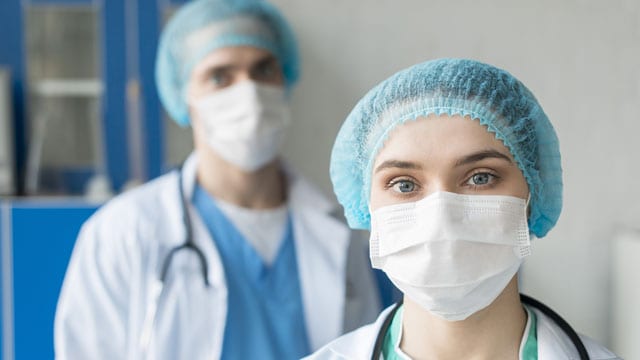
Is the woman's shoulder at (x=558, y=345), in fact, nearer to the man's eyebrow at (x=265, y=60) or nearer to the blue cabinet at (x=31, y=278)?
the man's eyebrow at (x=265, y=60)

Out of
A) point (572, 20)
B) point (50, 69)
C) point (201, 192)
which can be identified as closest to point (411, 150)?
point (201, 192)

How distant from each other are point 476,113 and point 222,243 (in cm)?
89

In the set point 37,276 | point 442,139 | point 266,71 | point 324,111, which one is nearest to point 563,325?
point 442,139

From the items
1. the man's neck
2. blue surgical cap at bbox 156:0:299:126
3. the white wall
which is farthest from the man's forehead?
the white wall

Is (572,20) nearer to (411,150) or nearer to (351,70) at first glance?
(351,70)

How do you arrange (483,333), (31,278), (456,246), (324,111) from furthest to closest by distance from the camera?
(324,111) → (31,278) → (483,333) → (456,246)

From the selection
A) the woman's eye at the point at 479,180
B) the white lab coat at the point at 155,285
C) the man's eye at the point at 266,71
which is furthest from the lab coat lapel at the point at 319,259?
the woman's eye at the point at 479,180

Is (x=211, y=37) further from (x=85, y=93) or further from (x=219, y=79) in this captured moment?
(x=85, y=93)

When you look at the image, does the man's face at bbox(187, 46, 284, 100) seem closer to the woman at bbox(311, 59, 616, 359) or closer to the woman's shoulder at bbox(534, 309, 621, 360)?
the woman at bbox(311, 59, 616, 359)

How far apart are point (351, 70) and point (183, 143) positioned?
2.21ft

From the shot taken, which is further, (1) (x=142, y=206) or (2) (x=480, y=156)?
(1) (x=142, y=206)

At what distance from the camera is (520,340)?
1161 millimetres

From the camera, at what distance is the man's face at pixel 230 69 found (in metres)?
1.81

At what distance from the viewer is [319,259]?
70.8 inches
